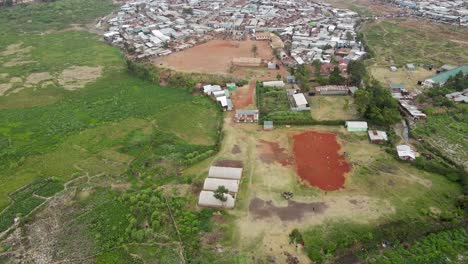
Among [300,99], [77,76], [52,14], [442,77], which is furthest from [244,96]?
[52,14]

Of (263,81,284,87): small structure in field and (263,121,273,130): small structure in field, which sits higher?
(263,81,284,87): small structure in field

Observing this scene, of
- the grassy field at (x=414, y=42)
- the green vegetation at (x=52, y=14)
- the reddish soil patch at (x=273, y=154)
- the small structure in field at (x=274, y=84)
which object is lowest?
the reddish soil patch at (x=273, y=154)

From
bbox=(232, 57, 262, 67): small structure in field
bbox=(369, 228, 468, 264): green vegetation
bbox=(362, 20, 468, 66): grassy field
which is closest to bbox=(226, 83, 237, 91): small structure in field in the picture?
bbox=(232, 57, 262, 67): small structure in field

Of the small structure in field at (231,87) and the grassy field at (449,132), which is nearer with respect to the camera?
the grassy field at (449,132)

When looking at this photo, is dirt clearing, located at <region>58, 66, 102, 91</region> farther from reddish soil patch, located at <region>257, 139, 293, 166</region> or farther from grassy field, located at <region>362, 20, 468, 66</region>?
grassy field, located at <region>362, 20, 468, 66</region>

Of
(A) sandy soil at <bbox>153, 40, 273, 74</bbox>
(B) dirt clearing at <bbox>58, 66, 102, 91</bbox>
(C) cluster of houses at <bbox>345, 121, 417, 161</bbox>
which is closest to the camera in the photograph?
(C) cluster of houses at <bbox>345, 121, 417, 161</bbox>

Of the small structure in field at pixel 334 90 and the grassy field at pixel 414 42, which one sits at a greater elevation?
the grassy field at pixel 414 42

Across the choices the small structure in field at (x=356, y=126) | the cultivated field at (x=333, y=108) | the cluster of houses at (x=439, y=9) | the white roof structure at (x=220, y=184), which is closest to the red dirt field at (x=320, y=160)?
the small structure in field at (x=356, y=126)

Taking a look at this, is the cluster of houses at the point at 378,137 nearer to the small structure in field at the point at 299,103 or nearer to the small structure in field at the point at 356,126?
the small structure in field at the point at 356,126
